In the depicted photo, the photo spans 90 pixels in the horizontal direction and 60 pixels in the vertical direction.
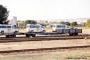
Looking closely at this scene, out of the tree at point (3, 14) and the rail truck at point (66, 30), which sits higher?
the tree at point (3, 14)

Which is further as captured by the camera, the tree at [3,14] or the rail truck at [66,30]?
the tree at [3,14]

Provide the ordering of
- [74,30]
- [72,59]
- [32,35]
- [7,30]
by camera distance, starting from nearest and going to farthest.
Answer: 1. [72,59]
2. [7,30]
3. [32,35]
4. [74,30]

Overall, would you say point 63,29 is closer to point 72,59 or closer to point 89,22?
point 72,59

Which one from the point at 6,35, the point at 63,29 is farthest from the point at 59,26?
the point at 6,35

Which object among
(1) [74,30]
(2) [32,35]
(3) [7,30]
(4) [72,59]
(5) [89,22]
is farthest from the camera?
(5) [89,22]

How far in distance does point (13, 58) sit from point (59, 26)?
40238mm

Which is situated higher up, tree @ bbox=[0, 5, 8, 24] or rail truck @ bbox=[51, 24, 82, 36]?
tree @ bbox=[0, 5, 8, 24]

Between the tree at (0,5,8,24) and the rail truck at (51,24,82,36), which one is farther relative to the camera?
the tree at (0,5,8,24)

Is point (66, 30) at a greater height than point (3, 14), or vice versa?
point (3, 14)

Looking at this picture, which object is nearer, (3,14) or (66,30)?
(66,30)

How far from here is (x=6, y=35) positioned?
161 feet

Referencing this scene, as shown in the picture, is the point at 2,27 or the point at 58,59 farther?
the point at 2,27

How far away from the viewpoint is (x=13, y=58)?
20984mm

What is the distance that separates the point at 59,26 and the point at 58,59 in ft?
134
